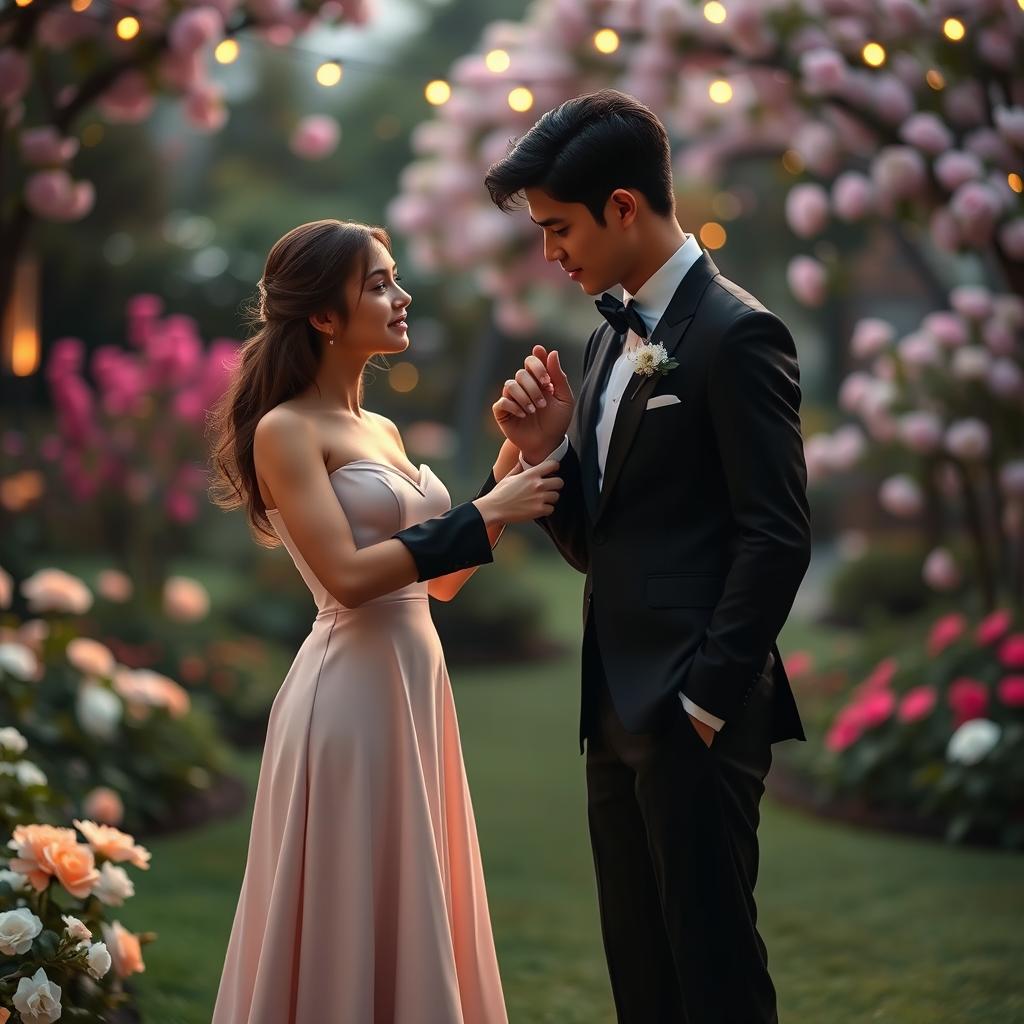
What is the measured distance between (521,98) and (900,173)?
190 cm

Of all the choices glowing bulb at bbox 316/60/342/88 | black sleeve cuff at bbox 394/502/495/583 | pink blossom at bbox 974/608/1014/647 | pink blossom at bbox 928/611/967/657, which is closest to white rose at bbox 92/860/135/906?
black sleeve cuff at bbox 394/502/495/583

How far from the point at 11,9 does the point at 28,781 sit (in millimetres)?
2427

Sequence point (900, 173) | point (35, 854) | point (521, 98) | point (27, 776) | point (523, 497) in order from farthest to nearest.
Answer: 1. point (521, 98)
2. point (900, 173)
3. point (27, 776)
4. point (35, 854)
5. point (523, 497)

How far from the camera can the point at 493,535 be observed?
2578 mm

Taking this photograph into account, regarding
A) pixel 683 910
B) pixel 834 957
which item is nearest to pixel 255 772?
pixel 834 957

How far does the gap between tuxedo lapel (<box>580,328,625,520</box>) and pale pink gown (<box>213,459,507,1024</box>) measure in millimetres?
349

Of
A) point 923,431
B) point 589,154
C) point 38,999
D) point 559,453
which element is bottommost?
point 38,999

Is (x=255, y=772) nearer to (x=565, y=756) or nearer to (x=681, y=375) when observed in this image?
(x=565, y=756)

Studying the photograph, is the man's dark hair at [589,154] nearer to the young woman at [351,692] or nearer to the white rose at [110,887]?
the young woman at [351,692]

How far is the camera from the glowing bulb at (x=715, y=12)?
5.33 m

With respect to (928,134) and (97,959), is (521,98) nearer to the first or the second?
(928,134)

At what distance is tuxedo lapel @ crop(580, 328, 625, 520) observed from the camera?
8.35 feet

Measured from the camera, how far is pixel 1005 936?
4.15 m

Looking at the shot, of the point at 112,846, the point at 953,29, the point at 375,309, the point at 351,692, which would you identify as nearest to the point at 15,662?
the point at 112,846
